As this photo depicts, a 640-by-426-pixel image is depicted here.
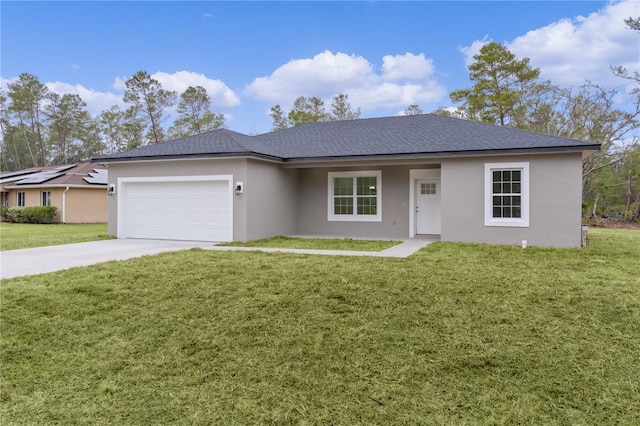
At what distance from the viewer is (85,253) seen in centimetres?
952

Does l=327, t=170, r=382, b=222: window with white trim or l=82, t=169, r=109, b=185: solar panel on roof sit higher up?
l=82, t=169, r=109, b=185: solar panel on roof

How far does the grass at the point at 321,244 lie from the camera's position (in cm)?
1060

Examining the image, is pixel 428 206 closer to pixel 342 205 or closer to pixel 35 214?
pixel 342 205

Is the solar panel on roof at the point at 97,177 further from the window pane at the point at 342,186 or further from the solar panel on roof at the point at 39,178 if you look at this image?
the window pane at the point at 342,186

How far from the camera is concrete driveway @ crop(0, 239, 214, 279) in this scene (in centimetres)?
741

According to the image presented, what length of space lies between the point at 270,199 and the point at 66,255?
5785mm

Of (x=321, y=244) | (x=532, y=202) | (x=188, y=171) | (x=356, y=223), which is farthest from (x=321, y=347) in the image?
(x=356, y=223)

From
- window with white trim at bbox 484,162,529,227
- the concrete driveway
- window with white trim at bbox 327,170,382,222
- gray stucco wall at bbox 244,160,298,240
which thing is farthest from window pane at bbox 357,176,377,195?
the concrete driveway

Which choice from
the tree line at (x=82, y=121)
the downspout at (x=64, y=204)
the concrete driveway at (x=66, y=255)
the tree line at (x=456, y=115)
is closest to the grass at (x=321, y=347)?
the concrete driveway at (x=66, y=255)

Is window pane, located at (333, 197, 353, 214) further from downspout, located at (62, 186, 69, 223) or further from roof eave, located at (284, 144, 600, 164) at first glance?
downspout, located at (62, 186, 69, 223)

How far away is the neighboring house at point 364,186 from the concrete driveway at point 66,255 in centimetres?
164

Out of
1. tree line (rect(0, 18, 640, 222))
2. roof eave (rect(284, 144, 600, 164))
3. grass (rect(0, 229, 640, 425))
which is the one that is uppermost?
tree line (rect(0, 18, 640, 222))

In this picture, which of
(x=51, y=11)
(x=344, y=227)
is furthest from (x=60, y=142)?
(x=344, y=227)

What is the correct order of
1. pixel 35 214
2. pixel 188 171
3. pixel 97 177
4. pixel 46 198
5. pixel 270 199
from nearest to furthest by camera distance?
pixel 188 171 → pixel 270 199 → pixel 35 214 → pixel 46 198 → pixel 97 177
